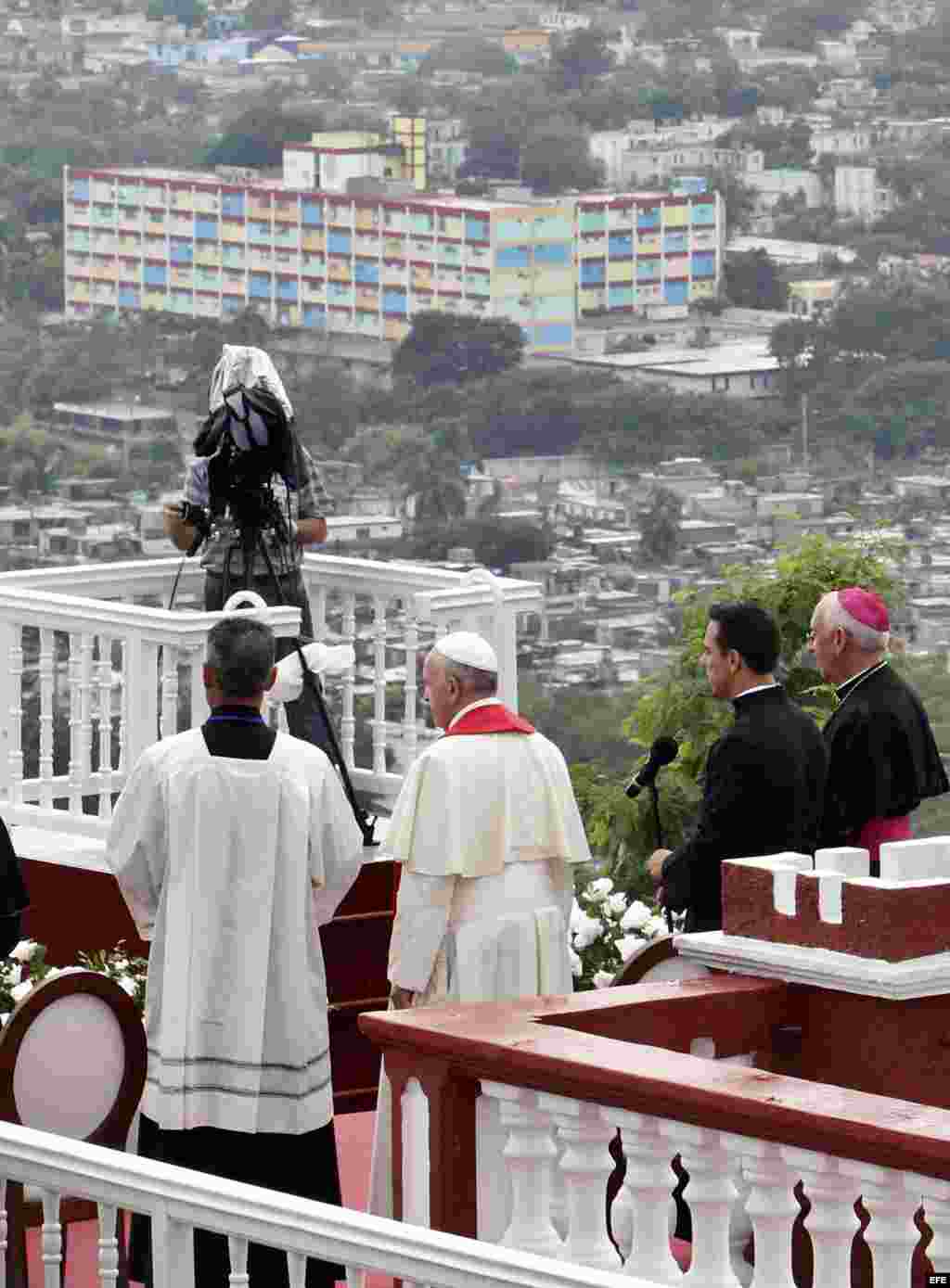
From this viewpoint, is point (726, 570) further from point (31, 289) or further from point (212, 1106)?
point (31, 289)

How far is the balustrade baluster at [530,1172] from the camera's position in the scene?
4367mm

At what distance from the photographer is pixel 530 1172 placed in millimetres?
4371

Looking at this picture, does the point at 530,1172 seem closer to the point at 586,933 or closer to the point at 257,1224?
the point at 257,1224

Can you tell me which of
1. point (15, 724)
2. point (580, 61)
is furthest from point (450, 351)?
point (15, 724)

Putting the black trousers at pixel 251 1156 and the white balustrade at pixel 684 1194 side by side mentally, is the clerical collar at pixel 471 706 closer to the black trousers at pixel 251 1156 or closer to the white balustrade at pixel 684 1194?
the black trousers at pixel 251 1156

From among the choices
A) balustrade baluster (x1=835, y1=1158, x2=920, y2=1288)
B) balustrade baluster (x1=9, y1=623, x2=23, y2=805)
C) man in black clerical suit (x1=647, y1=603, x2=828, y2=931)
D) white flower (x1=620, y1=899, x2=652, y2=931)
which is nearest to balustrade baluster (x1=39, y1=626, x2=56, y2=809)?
balustrade baluster (x1=9, y1=623, x2=23, y2=805)

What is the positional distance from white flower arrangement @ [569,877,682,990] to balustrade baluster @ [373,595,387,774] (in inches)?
63.8

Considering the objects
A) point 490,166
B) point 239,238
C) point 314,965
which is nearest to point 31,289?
point 239,238

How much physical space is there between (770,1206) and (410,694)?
4876mm

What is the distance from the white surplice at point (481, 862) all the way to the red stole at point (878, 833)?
573 millimetres

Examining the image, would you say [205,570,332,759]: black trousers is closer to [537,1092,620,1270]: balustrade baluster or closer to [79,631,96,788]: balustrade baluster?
[79,631,96,788]: balustrade baluster

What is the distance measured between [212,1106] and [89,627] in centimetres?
293

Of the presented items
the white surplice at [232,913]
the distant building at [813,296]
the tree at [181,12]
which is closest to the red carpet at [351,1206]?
the white surplice at [232,913]

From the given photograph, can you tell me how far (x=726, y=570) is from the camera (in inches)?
480
